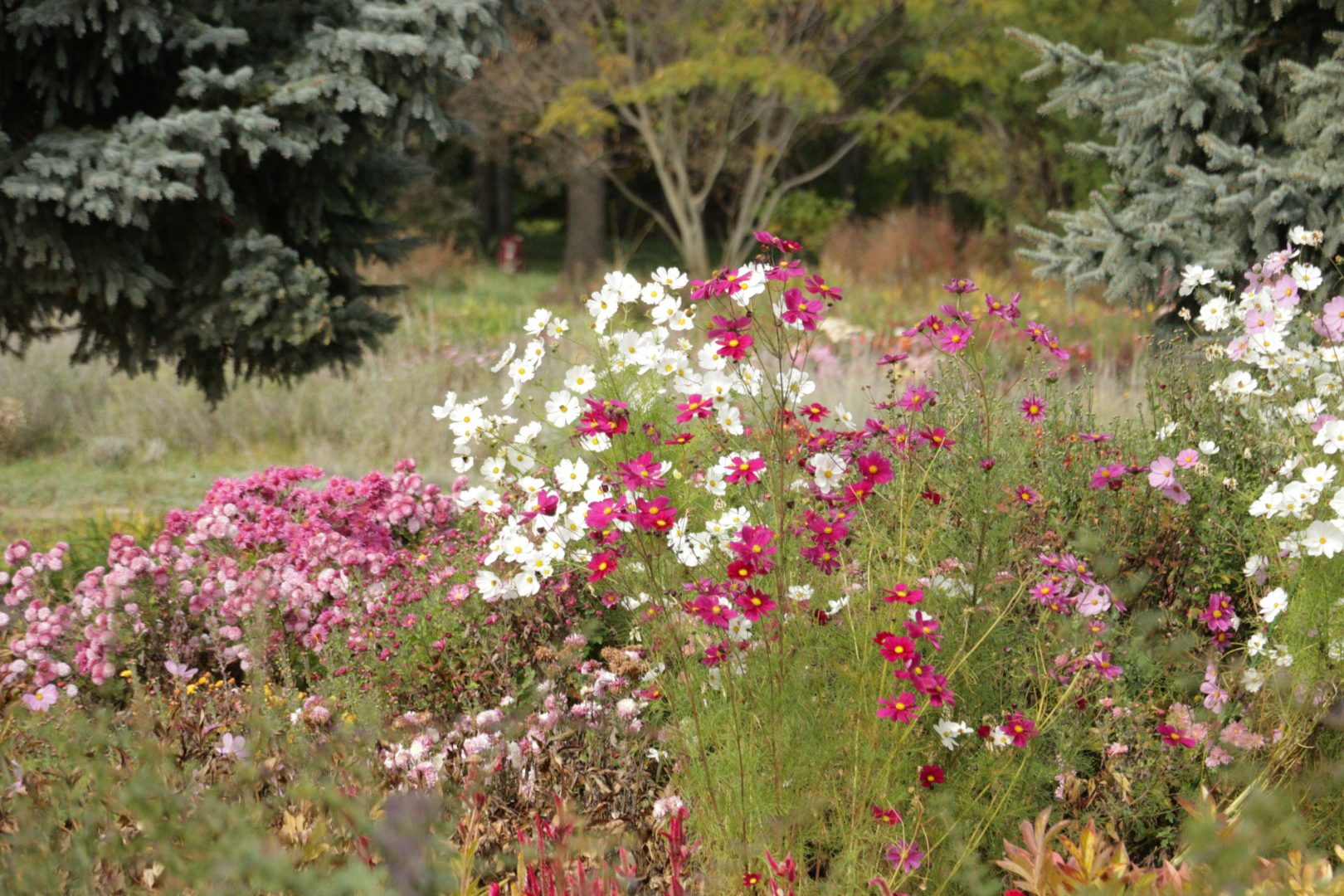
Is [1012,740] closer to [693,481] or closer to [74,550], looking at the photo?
[693,481]

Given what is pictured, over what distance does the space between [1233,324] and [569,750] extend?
9.04ft

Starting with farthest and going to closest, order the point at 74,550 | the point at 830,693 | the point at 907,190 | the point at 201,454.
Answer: the point at 907,190, the point at 201,454, the point at 74,550, the point at 830,693

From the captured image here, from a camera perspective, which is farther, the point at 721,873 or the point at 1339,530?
the point at 1339,530

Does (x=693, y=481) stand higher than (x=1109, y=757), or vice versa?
(x=693, y=481)

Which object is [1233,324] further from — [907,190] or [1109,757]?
[907,190]

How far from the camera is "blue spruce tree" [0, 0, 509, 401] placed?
207 inches

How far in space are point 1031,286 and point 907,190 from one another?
14822 millimetres

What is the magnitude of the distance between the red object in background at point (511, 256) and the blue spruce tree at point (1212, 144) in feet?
48.3

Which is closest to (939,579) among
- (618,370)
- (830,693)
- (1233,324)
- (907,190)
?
(830,693)

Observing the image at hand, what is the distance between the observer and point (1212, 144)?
18.8 ft

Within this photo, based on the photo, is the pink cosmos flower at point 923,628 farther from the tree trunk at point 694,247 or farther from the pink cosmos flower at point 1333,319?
the tree trunk at point 694,247

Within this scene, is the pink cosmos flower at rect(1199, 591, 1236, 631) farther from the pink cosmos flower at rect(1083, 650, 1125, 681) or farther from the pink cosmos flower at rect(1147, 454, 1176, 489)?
the pink cosmos flower at rect(1083, 650, 1125, 681)

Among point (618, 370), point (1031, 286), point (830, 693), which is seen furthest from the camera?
point (1031, 286)

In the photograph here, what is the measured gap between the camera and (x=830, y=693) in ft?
9.16
